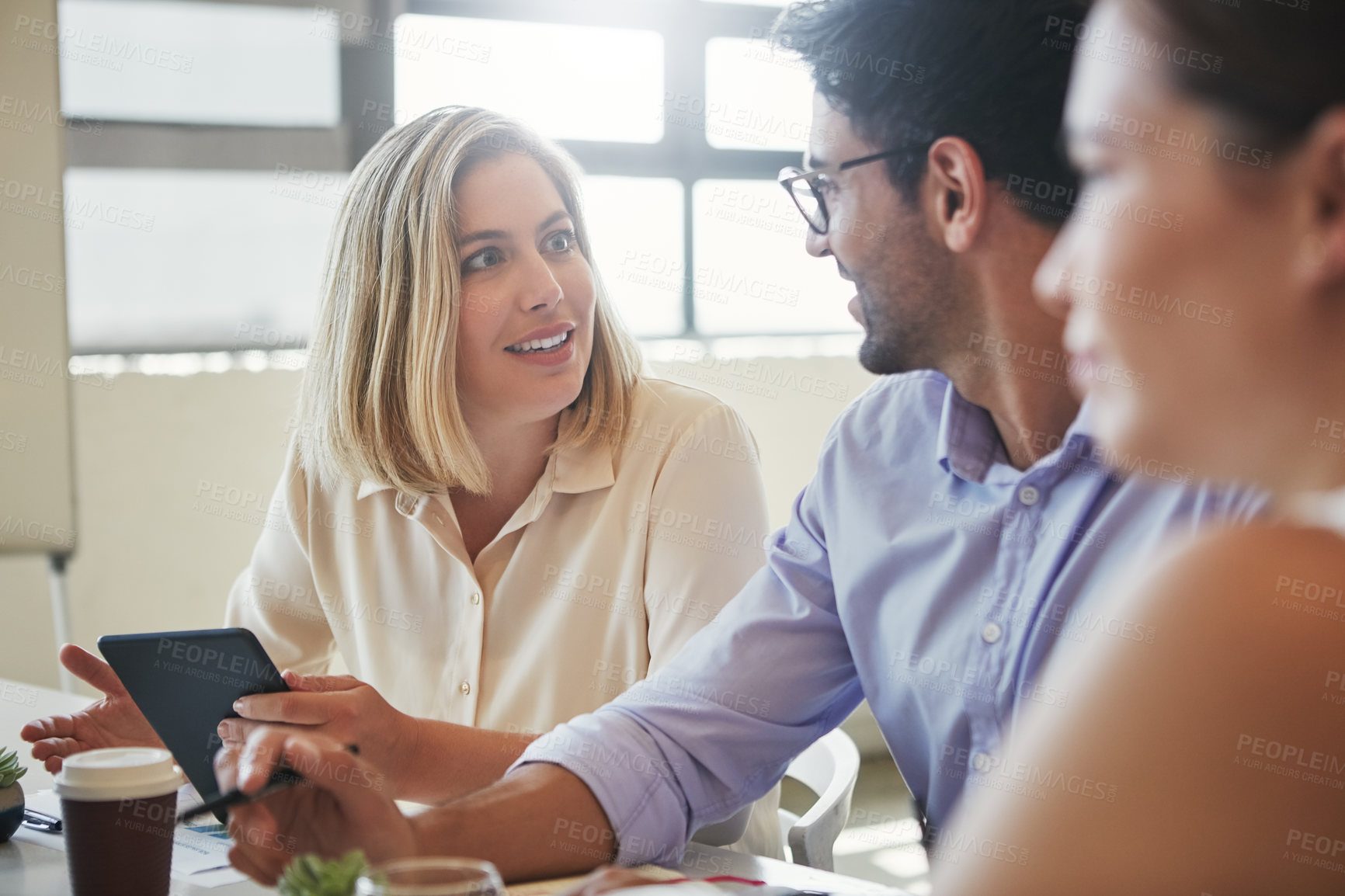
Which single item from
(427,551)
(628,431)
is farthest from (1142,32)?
(427,551)

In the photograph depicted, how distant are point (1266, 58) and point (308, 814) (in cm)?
88

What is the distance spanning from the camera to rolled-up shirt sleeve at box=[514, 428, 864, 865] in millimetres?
1127

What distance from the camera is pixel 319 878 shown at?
75cm

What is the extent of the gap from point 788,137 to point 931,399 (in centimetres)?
281

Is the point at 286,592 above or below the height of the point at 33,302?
below

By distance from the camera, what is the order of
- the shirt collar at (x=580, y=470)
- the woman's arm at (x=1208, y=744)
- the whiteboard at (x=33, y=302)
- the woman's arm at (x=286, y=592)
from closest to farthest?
the woman's arm at (x=1208, y=744) → the shirt collar at (x=580, y=470) → the woman's arm at (x=286, y=592) → the whiteboard at (x=33, y=302)

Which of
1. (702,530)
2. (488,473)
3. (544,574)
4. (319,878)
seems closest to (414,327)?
(488,473)

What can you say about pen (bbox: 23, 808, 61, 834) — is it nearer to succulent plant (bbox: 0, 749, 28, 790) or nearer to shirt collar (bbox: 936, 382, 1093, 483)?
succulent plant (bbox: 0, 749, 28, 790)

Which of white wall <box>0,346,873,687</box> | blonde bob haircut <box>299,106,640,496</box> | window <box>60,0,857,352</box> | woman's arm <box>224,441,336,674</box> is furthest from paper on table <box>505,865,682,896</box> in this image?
white wall <box>0,346,873,687</box>

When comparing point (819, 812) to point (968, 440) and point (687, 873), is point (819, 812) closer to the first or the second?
point (687, 873)

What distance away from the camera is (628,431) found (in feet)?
5.83

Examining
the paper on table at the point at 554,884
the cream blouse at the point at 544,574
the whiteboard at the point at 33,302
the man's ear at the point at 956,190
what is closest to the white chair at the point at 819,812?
the cream blouse at the point at 544,574

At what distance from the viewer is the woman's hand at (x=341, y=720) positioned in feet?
3.76

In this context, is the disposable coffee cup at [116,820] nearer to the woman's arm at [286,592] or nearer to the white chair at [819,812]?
the white chair at [819,812]
